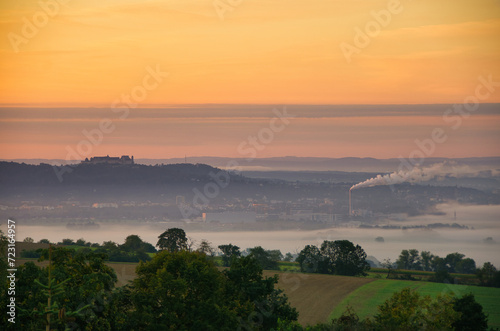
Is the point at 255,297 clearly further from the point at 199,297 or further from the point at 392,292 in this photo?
the point at 392,292

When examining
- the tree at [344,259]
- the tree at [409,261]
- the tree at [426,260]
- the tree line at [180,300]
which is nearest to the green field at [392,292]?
the tree at [344,259]

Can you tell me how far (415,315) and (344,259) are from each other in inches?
1861

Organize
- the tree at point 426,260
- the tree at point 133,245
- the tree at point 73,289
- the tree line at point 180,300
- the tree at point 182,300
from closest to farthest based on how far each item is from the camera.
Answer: the tree at point 73,289, the tree line at point 180,300, the tree at point 182,300, the tree at point 133,245, the tree at point 426,260

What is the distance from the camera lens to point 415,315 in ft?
129

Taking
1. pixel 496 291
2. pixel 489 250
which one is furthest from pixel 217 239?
pixel 496 291

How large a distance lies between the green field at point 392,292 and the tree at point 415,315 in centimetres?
1356

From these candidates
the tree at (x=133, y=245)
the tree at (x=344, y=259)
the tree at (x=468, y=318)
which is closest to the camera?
the tree at (x=468, y=318)

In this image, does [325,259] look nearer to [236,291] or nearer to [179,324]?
[236,291]

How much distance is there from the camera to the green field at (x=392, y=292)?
2245 inches

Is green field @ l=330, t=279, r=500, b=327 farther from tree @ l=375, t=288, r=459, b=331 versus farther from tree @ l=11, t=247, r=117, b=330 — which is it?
tree @ l=11, t=247, r=117, b=330

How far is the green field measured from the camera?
57025 millimetres

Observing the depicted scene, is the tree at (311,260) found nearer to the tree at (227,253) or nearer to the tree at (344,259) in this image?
the tree at (344,259)

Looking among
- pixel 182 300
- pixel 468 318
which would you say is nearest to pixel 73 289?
pixel 182 300

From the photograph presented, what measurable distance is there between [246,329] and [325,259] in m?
51.5
